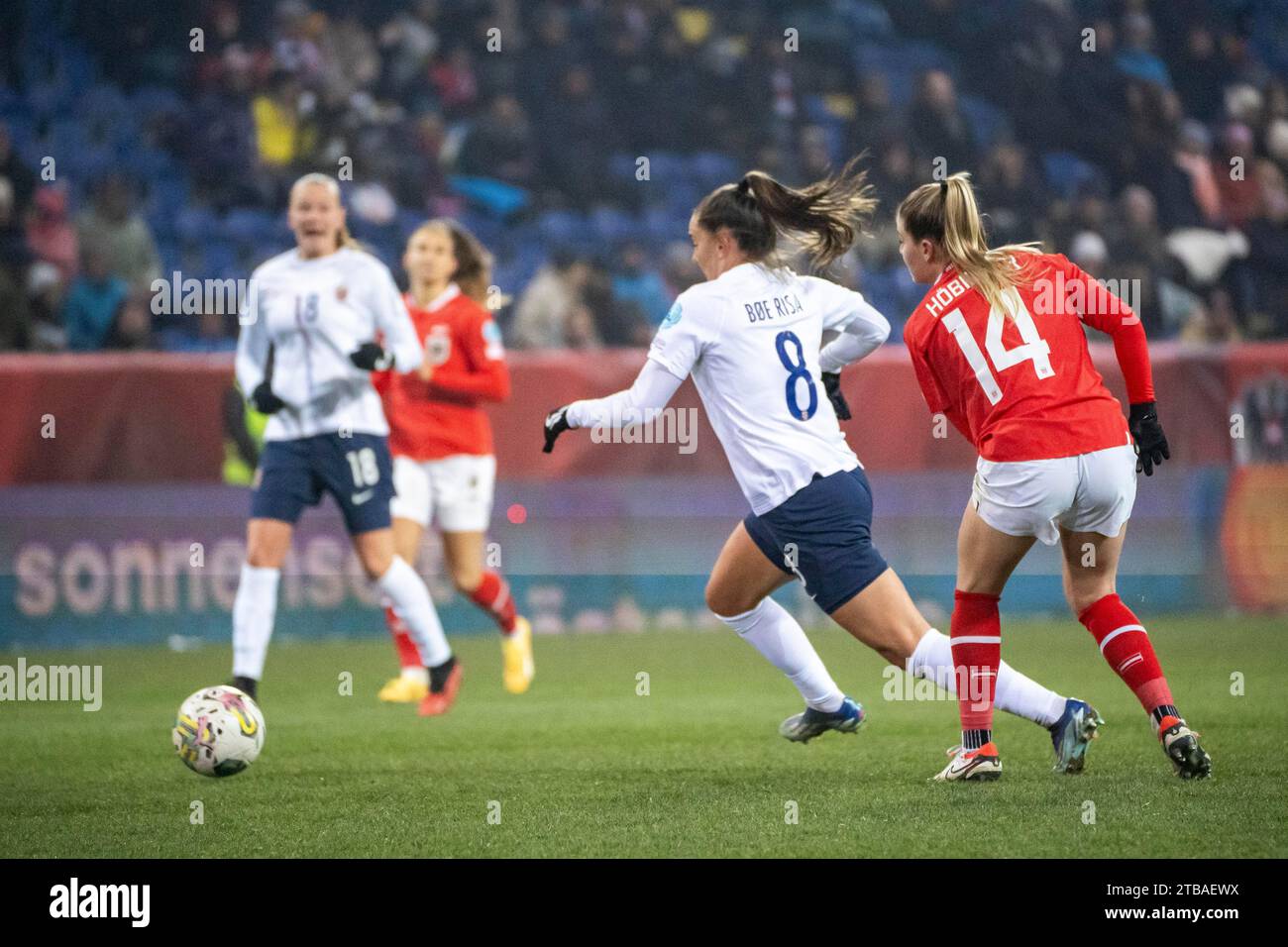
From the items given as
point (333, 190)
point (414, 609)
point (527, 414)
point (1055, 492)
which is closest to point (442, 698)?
point (414, 609)

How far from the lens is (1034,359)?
213 inches

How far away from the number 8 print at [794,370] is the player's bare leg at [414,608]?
8.57 feet

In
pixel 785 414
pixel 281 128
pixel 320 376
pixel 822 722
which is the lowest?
pixel 822 722

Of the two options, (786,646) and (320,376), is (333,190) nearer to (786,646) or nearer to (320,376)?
(320,376)

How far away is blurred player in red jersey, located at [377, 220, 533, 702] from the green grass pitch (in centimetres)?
52

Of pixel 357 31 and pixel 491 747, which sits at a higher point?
pixel 357 31

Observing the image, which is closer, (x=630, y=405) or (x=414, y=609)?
(x=630, y=405)

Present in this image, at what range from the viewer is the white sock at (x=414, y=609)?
7699mm

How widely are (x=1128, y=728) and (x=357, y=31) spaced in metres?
12.1

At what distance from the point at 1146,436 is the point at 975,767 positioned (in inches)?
49.2
